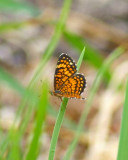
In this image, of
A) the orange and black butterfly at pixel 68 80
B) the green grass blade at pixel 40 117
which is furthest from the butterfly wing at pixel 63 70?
the green grass blade at pixel 40 117

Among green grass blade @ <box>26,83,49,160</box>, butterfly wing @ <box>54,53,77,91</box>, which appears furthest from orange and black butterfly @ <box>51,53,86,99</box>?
green grass blade @ <box>26,83,49,160</box>

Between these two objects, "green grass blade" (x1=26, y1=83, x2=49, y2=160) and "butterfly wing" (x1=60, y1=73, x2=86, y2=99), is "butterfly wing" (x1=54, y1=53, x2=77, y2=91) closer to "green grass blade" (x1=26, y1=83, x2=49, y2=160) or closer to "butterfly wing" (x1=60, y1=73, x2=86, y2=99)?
"butterfly wing" (x1=60, y1=73, x2=86, y2=99)

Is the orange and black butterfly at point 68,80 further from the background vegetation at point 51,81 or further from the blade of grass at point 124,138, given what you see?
the blade of grass at point 124,138

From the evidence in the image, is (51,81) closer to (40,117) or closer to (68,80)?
(68,80)

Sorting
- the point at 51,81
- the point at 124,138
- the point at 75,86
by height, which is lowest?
the point at 124,138

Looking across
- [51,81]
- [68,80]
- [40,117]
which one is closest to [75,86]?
[68,80]

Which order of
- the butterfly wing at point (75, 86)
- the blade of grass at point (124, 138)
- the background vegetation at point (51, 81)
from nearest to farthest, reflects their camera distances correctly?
the blade of grass at point (124, 138), the butterfly wing at point (75, 86), the background vegetation at point (51, 81)

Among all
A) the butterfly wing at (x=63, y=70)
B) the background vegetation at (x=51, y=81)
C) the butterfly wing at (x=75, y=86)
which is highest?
the background vegetation at (x=51, y=81)
